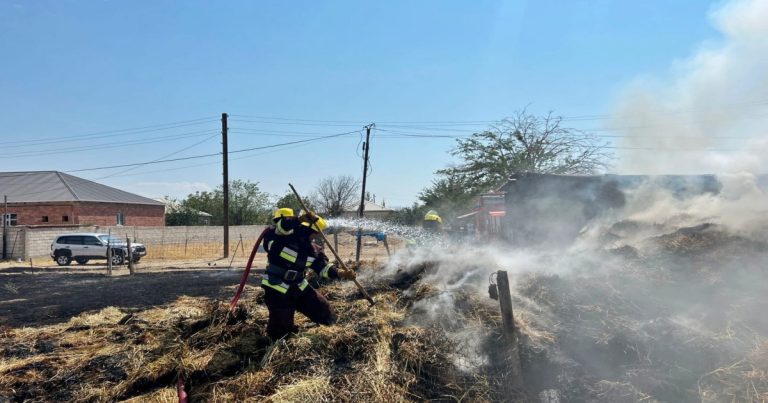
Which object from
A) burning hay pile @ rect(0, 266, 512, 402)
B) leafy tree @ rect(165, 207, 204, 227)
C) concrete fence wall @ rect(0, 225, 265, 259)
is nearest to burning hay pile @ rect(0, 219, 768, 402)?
burning hay pile @ rect(0, 266, 512, 402)

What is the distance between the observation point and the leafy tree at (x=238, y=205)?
1884 inches

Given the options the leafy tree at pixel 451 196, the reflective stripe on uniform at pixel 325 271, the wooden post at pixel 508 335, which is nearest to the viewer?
the wooden post at pixel 508 335

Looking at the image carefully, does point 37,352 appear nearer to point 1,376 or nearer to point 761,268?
point 1,376

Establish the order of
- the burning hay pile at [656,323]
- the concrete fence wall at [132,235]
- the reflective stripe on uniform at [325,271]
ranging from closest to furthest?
1. the burning hay pile at [656,323]
2. the reflective stripe on uniform at [325,271]
3. the concrete fence wall at [132,235]

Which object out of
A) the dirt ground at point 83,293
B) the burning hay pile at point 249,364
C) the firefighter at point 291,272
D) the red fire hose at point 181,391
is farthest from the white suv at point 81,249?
the red fire hose at point 181,391

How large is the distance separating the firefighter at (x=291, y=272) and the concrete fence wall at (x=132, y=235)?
1737 cm

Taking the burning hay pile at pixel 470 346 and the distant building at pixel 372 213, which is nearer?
the burning hay pile at pixel 470 346

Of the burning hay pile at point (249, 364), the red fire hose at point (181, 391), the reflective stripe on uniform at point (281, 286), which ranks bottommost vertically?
the red fire hose at point (181, 391)

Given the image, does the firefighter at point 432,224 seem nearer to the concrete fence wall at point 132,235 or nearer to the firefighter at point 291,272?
the firefighter at point 291,272

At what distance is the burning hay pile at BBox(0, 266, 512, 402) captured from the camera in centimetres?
417

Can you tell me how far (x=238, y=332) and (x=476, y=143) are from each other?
2737 centimetres

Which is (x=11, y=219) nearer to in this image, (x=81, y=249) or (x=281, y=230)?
(x=81, y=249)

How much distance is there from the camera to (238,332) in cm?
560

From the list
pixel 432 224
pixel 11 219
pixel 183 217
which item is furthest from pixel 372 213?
pixel 432 224
